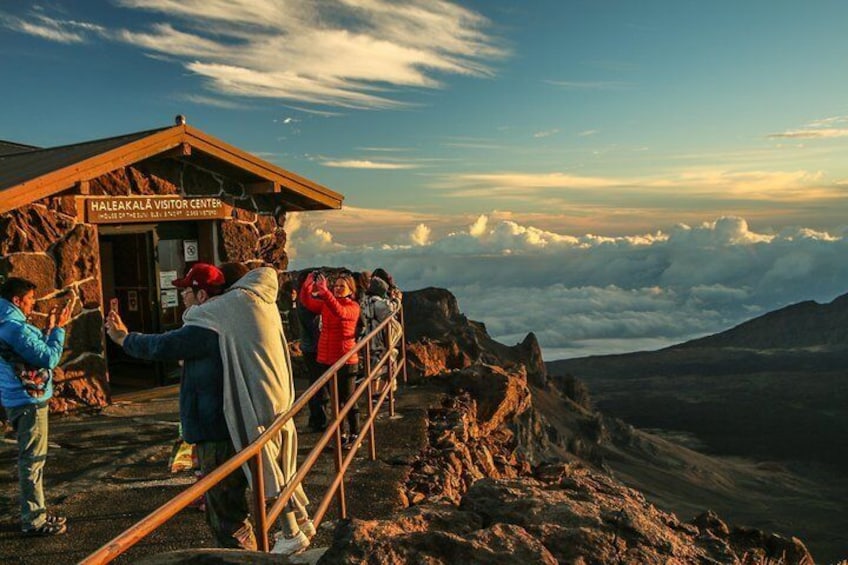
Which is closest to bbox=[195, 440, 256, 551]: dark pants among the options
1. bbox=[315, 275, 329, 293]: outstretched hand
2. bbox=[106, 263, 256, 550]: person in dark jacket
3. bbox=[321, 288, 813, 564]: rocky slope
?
bbox=[106, 263, 256, 550]: person in dark jacket

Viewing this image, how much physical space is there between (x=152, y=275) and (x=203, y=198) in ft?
4.31

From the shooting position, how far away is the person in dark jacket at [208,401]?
3.88 m

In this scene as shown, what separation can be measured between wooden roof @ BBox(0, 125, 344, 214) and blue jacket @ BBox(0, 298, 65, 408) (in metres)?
3.52

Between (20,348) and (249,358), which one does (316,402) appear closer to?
(20,348)

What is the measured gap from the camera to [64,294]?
28.9 ft

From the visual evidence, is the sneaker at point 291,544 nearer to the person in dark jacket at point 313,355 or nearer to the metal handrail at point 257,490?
the metal handrail at point 257,490

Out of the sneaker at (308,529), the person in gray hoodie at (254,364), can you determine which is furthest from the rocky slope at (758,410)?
the person in gray hoodie at (254,364)

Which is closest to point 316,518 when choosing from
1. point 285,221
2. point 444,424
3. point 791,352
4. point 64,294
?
point 444,424

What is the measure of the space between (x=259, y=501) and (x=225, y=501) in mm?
901

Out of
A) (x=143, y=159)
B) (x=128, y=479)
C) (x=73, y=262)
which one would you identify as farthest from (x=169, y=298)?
(x=128, y=479)

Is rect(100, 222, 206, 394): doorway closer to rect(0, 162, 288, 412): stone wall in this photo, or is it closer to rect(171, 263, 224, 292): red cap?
rect(0, 162, 288, 412): stone wall

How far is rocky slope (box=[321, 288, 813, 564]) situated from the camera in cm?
282

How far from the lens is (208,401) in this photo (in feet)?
13.1

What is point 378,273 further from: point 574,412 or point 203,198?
point 574,412
